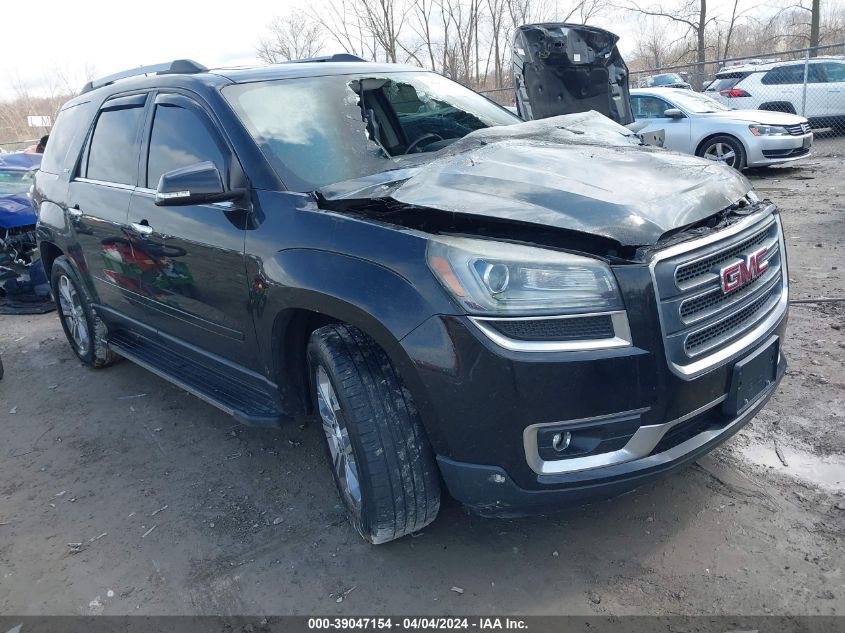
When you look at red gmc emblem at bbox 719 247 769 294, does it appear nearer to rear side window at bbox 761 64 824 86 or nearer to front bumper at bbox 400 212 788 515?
front bumper at bbox 400 212 788 515

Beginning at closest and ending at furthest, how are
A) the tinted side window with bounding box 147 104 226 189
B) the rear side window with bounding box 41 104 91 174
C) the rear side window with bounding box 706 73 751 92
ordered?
the tinted side window with bounding box 147 104 226 189
the rear side window with bounding box 41 104 91 174
the rear side window with bounding box 706 73 751 92

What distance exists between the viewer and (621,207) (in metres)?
2.21

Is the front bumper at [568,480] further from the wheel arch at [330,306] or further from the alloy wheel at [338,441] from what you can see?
the alloy wheel at [338,441]

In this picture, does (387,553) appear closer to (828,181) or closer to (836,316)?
(836,316)

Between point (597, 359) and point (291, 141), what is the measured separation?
5.70ft

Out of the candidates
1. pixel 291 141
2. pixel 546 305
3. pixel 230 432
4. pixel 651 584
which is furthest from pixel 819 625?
pixel 230 432

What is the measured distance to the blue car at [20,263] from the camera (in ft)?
23.5

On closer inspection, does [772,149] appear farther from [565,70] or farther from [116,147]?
[116,147]

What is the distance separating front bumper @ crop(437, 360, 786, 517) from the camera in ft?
7.06

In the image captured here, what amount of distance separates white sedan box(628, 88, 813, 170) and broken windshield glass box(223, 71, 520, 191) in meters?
7.73

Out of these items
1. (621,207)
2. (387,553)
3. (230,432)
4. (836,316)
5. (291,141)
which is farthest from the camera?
(836,316)

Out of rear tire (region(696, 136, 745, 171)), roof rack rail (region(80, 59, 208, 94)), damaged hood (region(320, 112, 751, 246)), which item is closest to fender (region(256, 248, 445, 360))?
damaged hood (region(320, 112, 751, 246))

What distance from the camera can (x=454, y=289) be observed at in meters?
2.07

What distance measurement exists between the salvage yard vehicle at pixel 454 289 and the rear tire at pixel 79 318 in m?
1.51
